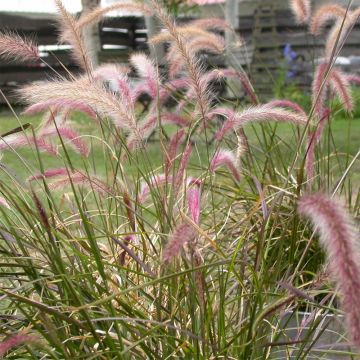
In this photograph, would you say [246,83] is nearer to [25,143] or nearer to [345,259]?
[25,143]

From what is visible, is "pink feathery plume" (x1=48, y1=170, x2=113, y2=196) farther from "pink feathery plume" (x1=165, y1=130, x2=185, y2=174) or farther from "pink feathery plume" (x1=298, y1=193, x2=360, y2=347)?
"pink feathery plume" (x1=298, y1=193, x2=360, y2=347)

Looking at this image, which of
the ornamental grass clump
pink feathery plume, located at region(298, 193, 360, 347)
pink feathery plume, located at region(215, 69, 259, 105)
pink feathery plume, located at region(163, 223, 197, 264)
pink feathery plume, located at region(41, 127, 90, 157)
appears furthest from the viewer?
pink feathery plume, located at region(215, 69, 259, 105)

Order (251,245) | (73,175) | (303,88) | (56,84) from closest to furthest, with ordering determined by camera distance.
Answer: (56,84)
(73,175)
(251,245)
(303,88)

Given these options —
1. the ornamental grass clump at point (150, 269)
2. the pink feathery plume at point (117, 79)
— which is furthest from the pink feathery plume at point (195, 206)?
the pink feathery plume at point (117, 79)

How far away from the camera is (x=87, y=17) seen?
7.14ft

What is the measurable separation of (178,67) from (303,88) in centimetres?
→ 800

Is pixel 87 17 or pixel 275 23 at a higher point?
pixel 87 17

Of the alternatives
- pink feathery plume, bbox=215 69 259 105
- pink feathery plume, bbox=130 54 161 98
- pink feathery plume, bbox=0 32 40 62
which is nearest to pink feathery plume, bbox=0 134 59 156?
pink feathery plume, bbox=0 32 40 62

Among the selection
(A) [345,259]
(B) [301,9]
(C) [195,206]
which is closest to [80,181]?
(C) [195,206]

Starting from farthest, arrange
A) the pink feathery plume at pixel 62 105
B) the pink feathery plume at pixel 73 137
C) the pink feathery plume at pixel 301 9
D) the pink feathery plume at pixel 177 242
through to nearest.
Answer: the pink feathery plume at pixel 301 9 < the pink feathery plume at pixel 73 137 < the pink feathery plume at pixel 62 105 < the pink feathery plume at pixel 177 242

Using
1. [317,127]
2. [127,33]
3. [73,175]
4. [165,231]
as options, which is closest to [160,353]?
[165,231]

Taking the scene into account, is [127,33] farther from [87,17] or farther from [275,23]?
[87,17]

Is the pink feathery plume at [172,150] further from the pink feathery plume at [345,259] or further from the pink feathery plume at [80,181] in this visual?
the pink feathery plume at [345,259]

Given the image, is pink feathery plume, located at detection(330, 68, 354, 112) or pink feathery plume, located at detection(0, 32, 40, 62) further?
pink feathery plume, located at detection(330, 68, 354, 112)
